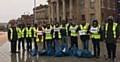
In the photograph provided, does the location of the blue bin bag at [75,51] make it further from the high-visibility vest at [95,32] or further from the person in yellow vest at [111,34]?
the person in yellow vest at [111,34]

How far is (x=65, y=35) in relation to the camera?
77.2 ft

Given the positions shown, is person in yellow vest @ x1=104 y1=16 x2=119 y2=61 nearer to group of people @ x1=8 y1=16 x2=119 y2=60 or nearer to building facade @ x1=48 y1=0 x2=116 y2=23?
group of people @ x1=8 y1=16 x2=119 y2=60

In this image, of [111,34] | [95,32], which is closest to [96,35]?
[95,32]

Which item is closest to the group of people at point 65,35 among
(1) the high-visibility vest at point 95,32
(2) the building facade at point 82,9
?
(1) the high-visibility vest at point 95,32

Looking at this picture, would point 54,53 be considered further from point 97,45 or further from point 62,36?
point 97,45

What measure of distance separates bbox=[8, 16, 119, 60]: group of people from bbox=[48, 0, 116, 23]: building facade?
44.1 m

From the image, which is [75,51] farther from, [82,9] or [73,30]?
[82,9]

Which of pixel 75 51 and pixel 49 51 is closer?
pixel 75 51

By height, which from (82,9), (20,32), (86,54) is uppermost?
(82,9)

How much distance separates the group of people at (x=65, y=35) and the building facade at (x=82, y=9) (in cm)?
4407

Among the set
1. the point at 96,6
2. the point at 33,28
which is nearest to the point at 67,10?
the point at 96,6

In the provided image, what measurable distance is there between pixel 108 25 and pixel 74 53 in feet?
12.3

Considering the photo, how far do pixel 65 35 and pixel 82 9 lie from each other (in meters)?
58.1

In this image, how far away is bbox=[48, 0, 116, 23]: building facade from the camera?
69.9 metres
